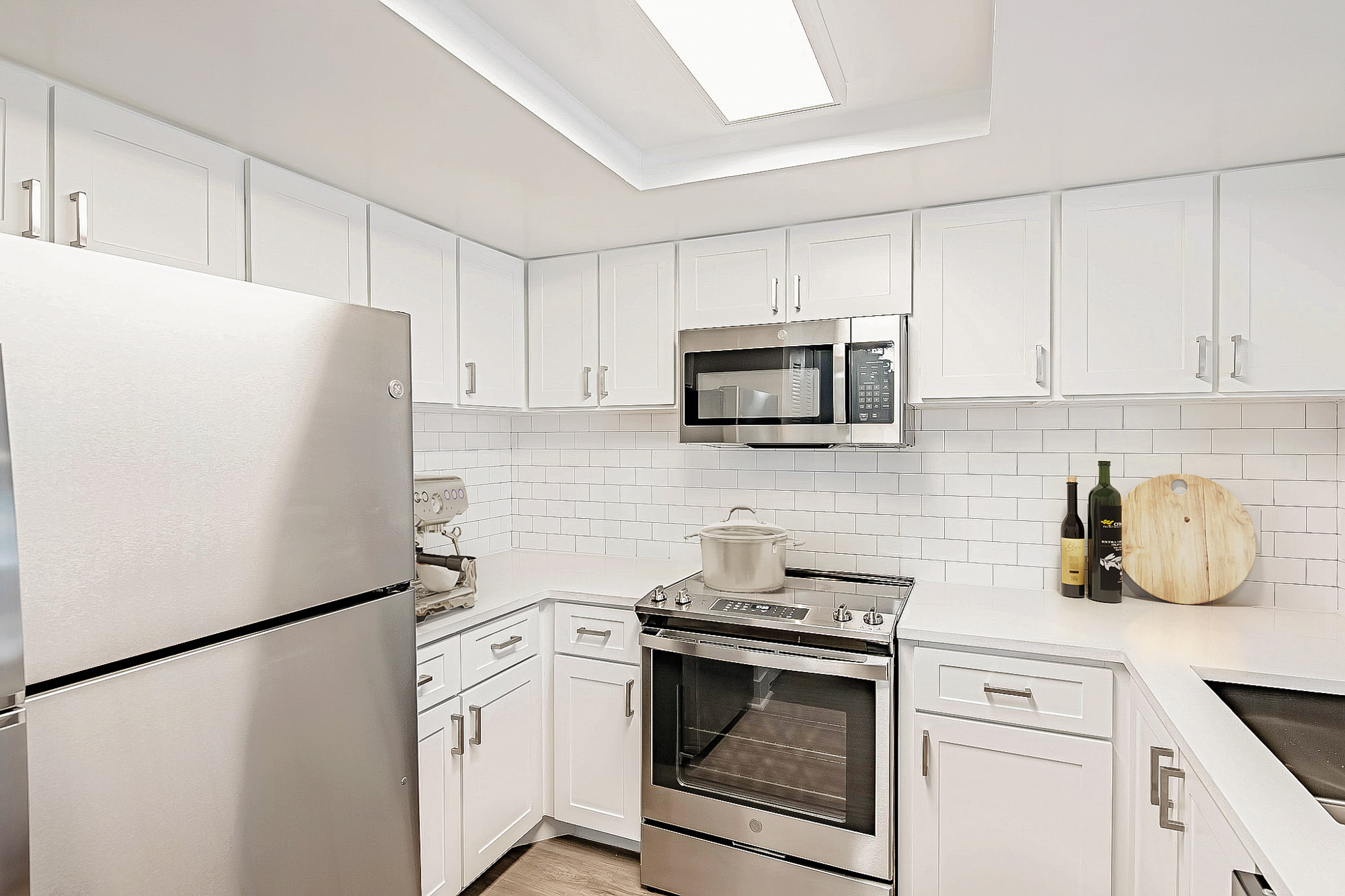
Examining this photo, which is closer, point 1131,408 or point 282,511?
point 282,511

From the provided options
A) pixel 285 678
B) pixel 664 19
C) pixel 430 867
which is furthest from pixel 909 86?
pixel 430 867

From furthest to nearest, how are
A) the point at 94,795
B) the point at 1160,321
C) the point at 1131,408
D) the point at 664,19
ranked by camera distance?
the point at 1131,408, the point at 1160,321, the point at 664,19, the point at 94,795

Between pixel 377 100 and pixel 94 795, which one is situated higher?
pixel 377 100

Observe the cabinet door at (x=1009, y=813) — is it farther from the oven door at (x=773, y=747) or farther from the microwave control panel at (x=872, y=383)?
the microwave control panel at (x=872, y=383)

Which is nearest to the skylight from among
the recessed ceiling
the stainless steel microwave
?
the recessed ceiling

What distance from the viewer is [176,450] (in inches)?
39.3

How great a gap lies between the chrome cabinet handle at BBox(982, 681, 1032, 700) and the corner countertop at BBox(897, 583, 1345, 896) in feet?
0.35

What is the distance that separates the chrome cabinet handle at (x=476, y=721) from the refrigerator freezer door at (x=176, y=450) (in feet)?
3.18

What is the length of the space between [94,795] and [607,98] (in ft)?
5.63

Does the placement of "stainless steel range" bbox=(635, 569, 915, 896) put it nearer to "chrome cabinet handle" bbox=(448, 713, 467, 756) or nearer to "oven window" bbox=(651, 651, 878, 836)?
"oven window" bbox=(651, 651, 878, 836)

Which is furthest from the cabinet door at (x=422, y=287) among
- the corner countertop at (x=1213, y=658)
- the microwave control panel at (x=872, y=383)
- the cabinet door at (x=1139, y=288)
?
the cabinet door at (x=1139, y=288)

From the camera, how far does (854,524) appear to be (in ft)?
8.72

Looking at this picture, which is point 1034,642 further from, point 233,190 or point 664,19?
point 233,190

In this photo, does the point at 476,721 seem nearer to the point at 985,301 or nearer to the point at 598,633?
the point at 598,633
